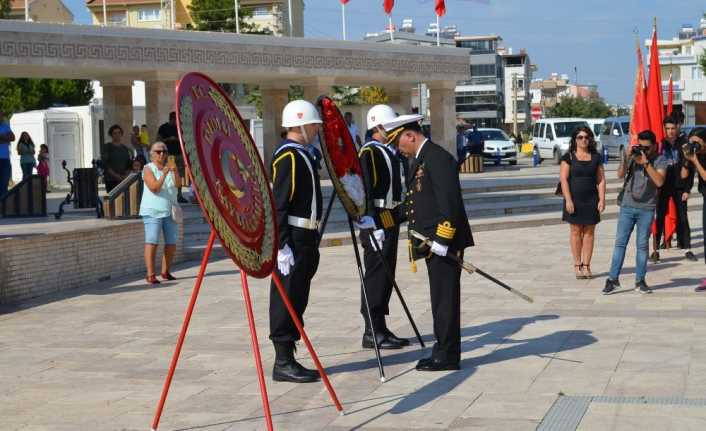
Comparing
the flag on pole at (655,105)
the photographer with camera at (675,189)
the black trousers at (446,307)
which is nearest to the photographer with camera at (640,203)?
the photographer with camera at (675,189)

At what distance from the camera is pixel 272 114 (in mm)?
29141

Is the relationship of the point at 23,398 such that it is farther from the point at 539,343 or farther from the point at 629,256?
the point at 629,256

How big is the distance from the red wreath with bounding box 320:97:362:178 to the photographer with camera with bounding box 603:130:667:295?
432 cm

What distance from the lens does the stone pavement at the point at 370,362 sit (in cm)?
659

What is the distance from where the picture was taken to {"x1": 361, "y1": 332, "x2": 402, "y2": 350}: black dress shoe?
8.82m

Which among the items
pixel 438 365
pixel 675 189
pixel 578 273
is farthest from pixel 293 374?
pixel 675 189

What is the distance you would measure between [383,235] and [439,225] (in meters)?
0.91

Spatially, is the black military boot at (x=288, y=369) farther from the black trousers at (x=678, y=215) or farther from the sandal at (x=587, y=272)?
the black trousers at (x=678, y=215)

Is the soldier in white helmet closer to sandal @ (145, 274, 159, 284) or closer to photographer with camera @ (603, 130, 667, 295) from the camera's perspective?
photographer with camera @ (603, 130, 667, 295)

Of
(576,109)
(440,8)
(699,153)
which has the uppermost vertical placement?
(440,8)

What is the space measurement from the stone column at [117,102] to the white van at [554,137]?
20.9 meters

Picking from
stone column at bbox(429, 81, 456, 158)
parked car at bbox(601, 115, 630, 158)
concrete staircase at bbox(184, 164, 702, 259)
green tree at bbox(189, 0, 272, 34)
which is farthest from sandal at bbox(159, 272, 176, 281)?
green tree at bbox(189, 0, 272, 34)

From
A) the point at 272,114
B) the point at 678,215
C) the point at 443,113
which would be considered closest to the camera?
the point at 678,215

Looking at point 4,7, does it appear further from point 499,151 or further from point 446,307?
point 446,307
